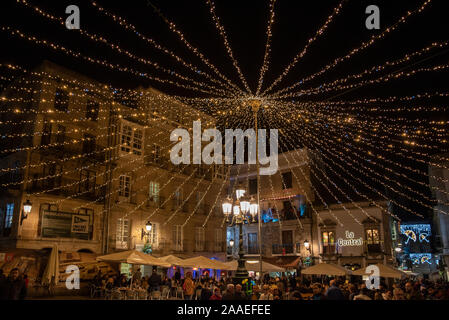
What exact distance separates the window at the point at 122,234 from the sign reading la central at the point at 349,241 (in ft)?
52.9

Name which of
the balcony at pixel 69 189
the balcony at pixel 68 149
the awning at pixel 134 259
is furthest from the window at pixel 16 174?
the awning at pixel 134 259

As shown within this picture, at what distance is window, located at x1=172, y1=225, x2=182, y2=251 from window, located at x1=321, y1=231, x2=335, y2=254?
11.5 metres

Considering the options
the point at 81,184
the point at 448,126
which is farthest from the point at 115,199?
the point at 448,126

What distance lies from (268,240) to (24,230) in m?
20.5

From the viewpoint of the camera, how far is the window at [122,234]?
21.3 metres

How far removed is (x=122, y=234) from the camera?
21.6 meters

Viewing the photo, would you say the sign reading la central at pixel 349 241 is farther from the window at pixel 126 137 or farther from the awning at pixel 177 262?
the window at pixel 126 137

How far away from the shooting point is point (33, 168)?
1830 centimetres

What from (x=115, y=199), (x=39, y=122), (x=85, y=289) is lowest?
(x=85, y=289)

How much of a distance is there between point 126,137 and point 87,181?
3.89m

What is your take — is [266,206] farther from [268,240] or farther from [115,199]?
[115,199]

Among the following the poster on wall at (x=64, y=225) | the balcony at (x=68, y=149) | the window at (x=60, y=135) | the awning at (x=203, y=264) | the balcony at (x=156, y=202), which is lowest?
the awning at (x=203, y=264)

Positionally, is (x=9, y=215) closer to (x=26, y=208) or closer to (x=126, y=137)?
(x=26, y=208)

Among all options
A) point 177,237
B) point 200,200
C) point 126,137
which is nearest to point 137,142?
point 126,137
